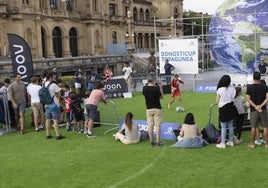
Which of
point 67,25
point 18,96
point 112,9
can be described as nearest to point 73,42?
point 67,25

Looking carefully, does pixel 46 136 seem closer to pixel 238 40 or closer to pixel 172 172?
pixel 172 172

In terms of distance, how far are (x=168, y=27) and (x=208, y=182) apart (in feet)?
256

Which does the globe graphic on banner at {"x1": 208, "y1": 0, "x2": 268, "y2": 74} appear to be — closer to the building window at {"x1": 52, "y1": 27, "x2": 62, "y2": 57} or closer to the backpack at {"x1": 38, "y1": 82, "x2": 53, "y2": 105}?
the backpack at {"x1": 38, "y1": 82, "x2": 53, "y2": 105}

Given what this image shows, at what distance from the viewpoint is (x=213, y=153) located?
10406 mm

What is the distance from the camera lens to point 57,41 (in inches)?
2019

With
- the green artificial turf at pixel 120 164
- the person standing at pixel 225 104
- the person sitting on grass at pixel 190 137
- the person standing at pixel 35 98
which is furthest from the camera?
the person standing at pixel 35 98

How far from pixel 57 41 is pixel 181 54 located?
94.3 feet

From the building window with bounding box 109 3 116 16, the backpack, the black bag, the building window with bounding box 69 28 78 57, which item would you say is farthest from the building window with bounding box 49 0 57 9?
the black bag

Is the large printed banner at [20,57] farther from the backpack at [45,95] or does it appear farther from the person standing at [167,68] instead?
the person standing at [167,68]

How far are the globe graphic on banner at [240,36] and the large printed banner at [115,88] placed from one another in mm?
8410

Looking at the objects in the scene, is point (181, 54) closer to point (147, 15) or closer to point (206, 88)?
point (206, 88)

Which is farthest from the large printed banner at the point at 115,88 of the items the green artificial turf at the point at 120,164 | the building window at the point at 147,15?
the building window at the point at 147,15

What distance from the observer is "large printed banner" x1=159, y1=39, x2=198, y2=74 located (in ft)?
83.6

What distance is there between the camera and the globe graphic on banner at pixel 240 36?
28984mm
